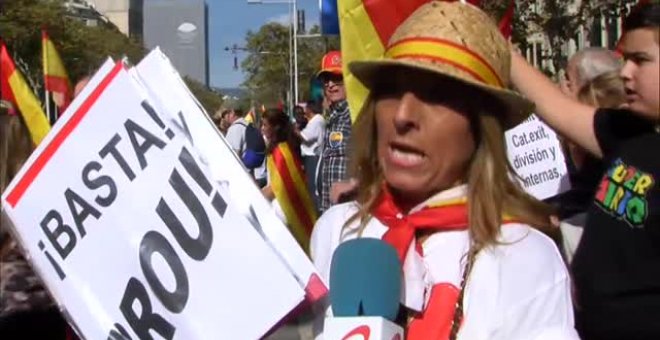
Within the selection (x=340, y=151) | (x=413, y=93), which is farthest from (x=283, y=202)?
(x=413, y=93)

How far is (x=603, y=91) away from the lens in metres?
4.96

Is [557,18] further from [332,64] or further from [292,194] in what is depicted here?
[292,194]

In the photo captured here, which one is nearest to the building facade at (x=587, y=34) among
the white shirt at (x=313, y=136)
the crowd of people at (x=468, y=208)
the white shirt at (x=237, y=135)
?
the white shirt at (x=237, y=135)

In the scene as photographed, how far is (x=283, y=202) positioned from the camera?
7.93 metres

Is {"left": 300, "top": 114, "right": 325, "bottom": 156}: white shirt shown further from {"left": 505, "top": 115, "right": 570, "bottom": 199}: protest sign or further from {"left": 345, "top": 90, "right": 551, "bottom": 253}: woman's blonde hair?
{"left": 345, "top": 90, "right": 551, "bottom": 253}: woman's blonde hair

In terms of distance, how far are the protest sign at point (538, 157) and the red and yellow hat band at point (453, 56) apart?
3.30 meters

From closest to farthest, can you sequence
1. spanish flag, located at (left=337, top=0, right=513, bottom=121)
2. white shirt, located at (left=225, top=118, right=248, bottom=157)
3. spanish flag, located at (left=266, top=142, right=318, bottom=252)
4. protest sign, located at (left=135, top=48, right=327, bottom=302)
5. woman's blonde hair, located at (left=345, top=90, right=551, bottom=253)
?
1. woman's blonde hair, located at (left=345, top=90, right=551, bottom=253)
2. protest sign, located at (left=135, top=48, right=327, bottom=302)
3. spanish flag, located at (left=337, top=0, right=513, bottom=121)
4. spanish flag, located at (left=266, top=142, right=318, bottom=252)
5. white shirt, located at (left=225, top=118, right=248, bottom=157)

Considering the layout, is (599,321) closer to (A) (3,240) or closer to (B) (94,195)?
(B) (94,195)

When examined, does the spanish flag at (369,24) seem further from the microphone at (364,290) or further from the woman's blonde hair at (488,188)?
the microphone at (364,290)

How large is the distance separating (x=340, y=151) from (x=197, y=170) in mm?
5435

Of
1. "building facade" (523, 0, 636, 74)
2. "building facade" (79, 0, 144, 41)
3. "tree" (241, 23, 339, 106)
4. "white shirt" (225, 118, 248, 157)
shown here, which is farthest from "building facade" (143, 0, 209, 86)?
"white shirt" (225, 118, 248, 157)

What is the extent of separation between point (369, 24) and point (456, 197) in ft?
3.99

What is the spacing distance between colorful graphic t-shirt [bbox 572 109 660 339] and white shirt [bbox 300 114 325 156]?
10183 mm

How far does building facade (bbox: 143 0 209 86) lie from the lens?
12688 centimetres
